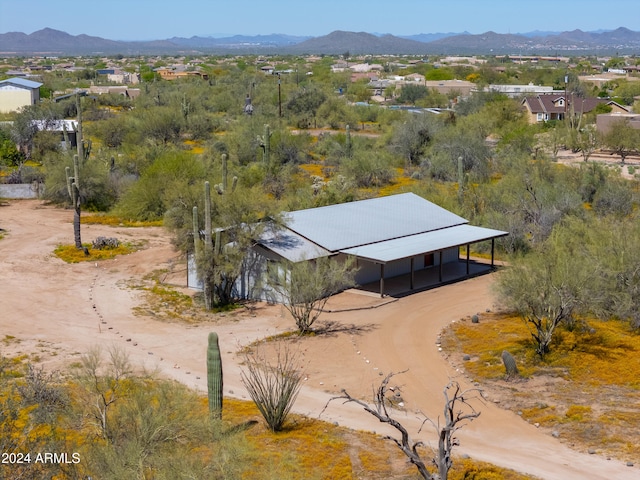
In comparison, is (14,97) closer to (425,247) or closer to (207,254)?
(207,254)

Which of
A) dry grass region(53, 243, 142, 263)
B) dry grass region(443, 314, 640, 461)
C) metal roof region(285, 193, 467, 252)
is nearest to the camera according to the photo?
dry grass region(443, 314, 640, 461)

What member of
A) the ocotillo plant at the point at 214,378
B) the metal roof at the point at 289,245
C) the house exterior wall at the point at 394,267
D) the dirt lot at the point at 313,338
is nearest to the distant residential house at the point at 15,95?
the dirt lot at the point at 313,338

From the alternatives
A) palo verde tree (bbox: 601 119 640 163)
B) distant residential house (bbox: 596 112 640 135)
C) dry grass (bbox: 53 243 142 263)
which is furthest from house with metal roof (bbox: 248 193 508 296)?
distant residential house (bbox: 596 112 640 135)

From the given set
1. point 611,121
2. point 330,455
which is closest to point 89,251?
point 330,455

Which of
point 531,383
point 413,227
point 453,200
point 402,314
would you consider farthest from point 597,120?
point 531,383

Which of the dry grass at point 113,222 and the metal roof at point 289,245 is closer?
the metal roof at point 289,245

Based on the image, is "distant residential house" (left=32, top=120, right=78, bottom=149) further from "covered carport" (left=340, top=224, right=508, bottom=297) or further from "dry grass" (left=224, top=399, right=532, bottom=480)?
"dry grass" (left=224, top=399, right=532, bottom=480)

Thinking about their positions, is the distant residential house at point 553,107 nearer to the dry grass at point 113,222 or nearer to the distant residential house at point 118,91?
the distant residential house at point 118,91
